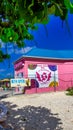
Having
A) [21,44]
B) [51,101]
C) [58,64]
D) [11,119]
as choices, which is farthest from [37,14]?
[58,64]

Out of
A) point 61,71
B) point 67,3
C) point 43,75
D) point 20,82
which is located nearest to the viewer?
point 67,3

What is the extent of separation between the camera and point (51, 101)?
18453 millimetres

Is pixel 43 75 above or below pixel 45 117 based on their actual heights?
below

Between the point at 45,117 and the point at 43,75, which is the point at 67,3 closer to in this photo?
the point at 45,117

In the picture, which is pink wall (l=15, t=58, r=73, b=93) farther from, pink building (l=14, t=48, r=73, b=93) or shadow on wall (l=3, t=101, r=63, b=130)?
shadow on wall (l=3, t=101, r=63, b=130)

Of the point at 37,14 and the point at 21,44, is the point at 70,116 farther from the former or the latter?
the point at 37,14

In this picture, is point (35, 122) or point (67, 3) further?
point (35, 122)

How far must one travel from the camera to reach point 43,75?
1069 inches

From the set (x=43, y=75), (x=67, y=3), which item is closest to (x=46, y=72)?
(x=43, y=75)

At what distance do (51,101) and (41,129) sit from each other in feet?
23.4

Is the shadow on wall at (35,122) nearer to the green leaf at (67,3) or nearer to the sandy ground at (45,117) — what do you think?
the sandy ground at (45,117)

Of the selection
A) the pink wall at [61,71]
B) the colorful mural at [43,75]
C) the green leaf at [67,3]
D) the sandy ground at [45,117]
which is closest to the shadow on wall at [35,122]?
the sandy ground at [45,117]

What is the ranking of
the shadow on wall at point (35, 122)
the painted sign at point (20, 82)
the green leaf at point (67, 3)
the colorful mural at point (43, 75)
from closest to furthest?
the green leaf at point (67, 3)
the shadow on wall at point (35, 122)
the painted sign at point (20, 82)
the colorful mural at point (43, 75)

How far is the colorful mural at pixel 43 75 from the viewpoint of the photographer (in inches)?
1062
